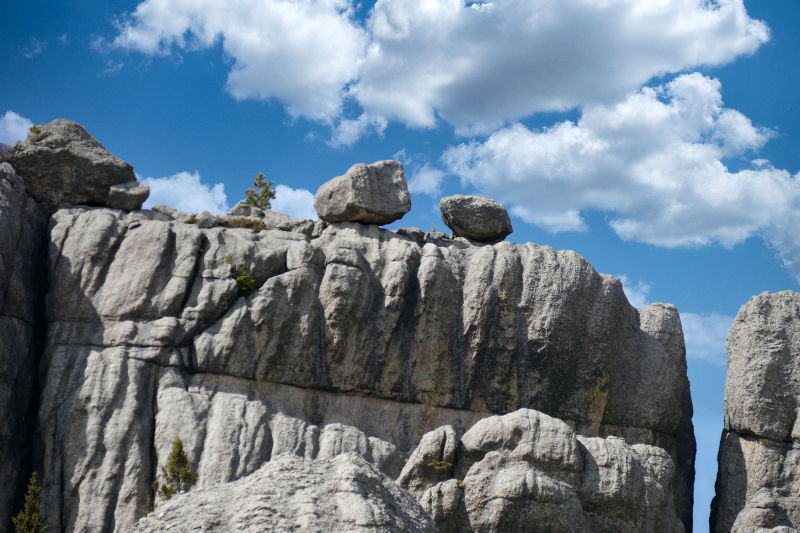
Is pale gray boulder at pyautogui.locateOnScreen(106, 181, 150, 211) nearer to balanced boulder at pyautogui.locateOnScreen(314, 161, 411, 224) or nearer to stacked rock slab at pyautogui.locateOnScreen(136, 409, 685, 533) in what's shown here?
balanced boulder at pyautogui.locateOnScreen(314, 161, 411, 224)

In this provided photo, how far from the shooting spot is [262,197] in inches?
1943

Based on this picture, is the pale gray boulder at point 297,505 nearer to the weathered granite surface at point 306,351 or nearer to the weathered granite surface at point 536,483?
the weathered granite surface at point 536,483

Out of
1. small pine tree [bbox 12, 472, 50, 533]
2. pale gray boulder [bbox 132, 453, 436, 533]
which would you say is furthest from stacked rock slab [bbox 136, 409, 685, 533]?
small pine tree [bbox 12, 472, 50, 533]

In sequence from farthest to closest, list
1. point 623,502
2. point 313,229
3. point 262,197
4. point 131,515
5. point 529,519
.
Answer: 1. point 262,197
2. point 313,229
3. point 131,515
4. point 623,502
5. point 529,519

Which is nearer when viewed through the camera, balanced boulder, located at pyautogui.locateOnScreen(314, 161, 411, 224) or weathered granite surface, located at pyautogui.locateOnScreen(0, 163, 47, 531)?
weathered granite surface, located at pyautogui.locateOnScreen(0, 163, 47, 531)

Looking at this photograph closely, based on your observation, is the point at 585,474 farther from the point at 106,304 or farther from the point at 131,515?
the point at 106,304

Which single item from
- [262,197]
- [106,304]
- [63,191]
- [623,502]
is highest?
[262,197]

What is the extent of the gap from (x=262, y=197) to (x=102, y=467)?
27.4m

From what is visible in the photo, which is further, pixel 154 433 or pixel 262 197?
pixel 262 197

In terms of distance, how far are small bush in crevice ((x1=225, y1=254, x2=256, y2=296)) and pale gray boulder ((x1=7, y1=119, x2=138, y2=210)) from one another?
7123 mm

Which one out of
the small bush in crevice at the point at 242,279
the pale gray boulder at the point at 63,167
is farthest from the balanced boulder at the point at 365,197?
the pale gray boulder at the point at 63,167

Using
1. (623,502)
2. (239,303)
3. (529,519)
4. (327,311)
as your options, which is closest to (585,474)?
(623,502)

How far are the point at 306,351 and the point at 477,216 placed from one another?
10770 millimetres

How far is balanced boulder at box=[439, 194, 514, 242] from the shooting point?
3406cm
